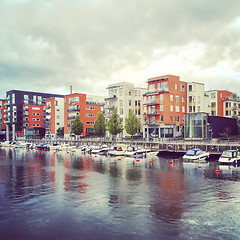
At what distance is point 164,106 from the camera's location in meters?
102

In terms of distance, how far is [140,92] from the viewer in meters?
120

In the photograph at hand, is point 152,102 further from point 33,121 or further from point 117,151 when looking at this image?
point 33,121

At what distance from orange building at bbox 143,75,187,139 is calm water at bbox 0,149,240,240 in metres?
57.2

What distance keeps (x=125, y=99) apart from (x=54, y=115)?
56.5 metres

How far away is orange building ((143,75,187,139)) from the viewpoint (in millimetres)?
102562

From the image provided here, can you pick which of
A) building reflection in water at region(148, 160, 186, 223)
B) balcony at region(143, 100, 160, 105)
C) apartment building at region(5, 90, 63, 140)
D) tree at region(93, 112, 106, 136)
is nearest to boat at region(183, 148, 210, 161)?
building reflection in water at region(148, 160, 186, 223)

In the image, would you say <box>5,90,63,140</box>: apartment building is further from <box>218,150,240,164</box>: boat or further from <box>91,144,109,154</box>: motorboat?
<box>218,150,240,164</box>: boat

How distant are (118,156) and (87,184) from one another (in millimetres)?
40960

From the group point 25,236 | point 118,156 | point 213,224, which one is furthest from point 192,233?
point 118,156

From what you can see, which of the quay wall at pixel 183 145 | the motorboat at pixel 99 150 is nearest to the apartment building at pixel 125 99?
the quay wall at pixel 183 145

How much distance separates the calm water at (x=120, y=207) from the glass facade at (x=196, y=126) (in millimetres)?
41141

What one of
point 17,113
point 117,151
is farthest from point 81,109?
point 117,151

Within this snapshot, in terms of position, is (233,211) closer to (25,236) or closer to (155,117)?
(25,236)

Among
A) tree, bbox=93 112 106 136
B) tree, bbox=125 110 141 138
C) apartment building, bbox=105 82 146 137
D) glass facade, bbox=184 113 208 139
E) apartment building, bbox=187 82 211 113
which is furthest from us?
tree, bbox=93 112 106 136
